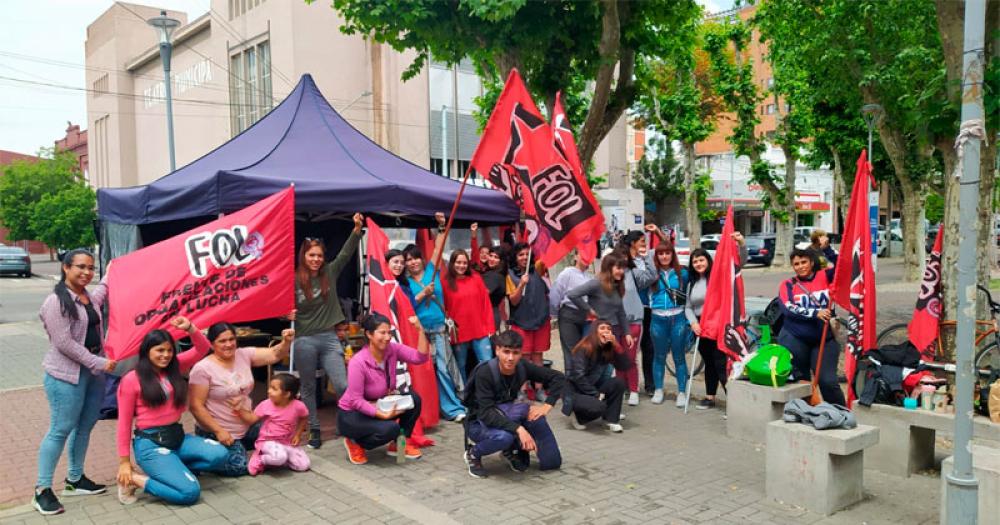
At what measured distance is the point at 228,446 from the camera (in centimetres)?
559

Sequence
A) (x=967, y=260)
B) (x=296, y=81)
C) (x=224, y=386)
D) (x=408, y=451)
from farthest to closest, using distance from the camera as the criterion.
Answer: (x=296, y=81) → (x=408, y=451) → (x=224, y=386) → (x=967, y=260)

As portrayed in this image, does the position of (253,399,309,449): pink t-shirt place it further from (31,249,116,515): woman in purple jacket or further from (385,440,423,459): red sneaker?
(31,249,116,515): woman in purple jacket

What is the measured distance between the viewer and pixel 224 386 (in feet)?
18.3

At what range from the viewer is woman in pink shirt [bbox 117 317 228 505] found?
498 centimetres

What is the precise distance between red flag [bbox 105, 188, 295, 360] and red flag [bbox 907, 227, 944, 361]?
5.47 metres

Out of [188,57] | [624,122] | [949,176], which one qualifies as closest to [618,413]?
[949,176]

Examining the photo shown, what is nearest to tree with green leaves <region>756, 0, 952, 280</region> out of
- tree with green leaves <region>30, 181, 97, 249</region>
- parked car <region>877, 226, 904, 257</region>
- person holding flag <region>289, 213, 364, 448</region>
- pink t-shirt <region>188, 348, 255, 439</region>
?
person holding flag <region>289, 213, 364, 448</region>

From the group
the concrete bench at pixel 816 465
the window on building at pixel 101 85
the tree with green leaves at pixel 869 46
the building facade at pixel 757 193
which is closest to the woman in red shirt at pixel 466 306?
the concrete bench at pixel 816 465

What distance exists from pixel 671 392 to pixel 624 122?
107 ft

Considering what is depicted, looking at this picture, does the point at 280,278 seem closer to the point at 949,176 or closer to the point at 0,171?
the point at 949,176

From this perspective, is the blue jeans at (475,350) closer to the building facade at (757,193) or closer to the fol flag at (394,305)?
the fol flag at (394,305)

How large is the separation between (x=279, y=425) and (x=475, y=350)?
8.20ft

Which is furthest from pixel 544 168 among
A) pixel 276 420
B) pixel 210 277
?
pixel 276 420

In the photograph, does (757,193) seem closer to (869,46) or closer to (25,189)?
(869,46)
